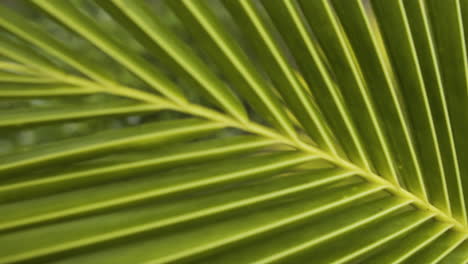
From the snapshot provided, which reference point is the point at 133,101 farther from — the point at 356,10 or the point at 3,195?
the point at 356,10

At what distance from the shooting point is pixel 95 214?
1.68 ft

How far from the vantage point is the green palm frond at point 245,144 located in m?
A: 0.51

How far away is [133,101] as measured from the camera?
594 millimetres

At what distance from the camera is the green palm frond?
0.51 meters

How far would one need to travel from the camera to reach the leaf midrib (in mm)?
590

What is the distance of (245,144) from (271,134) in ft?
0.15

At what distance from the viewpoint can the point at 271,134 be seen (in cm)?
63

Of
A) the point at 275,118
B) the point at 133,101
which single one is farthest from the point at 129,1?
the point at 275,118

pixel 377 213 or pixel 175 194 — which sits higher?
pixel 175 194

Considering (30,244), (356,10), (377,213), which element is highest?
(356,10)

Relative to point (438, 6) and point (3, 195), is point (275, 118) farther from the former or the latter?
point (3, 195)

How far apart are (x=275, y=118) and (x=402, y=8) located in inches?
8.4

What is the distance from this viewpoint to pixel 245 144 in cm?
61

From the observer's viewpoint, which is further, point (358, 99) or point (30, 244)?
point (358, 99)
